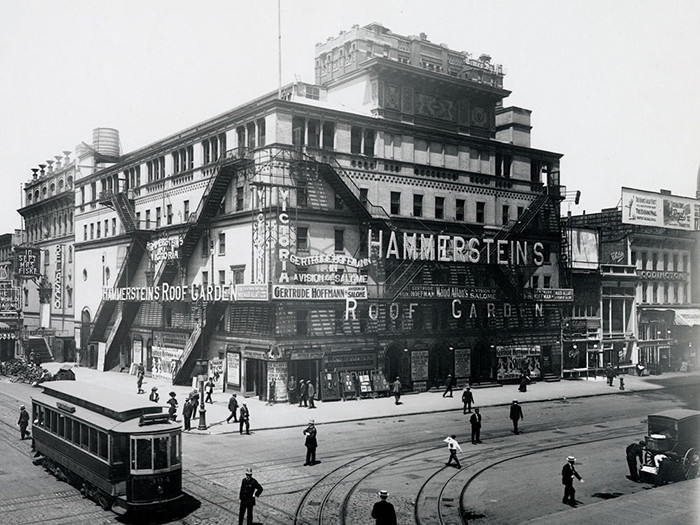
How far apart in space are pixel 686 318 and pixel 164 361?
2006 inches

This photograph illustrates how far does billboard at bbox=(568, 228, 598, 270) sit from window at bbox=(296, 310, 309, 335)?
3078 centimetres

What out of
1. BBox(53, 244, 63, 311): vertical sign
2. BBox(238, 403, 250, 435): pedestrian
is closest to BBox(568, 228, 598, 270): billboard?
BBox(238, 403, 250, 435): pedestrian

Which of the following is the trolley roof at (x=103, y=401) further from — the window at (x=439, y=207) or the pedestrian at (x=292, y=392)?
the window at (x=439, y=207)

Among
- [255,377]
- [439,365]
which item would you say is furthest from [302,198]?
[439,365]

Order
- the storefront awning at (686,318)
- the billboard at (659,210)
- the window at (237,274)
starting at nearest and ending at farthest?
the window at (237,274)
the billboard at (659,210)
the storefront awning at (686,318)

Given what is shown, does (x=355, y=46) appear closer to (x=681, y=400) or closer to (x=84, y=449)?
(x=681, y=400)

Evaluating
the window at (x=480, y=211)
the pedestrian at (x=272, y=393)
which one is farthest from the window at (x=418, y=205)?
the pedestrian at (x=272, y=393)

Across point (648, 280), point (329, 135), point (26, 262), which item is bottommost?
point (648, 280)

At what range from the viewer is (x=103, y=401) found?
78.1 feet

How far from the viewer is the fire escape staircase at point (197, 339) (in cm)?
5066

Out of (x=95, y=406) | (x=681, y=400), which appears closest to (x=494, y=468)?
(x=95, y=406)

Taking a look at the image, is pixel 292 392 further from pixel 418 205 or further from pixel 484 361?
pixel 484 361

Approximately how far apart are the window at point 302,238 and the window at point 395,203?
780 cm

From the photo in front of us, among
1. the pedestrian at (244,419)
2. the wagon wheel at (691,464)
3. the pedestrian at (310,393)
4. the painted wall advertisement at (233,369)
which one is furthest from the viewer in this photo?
the painted wall advertisement at (233,369)
